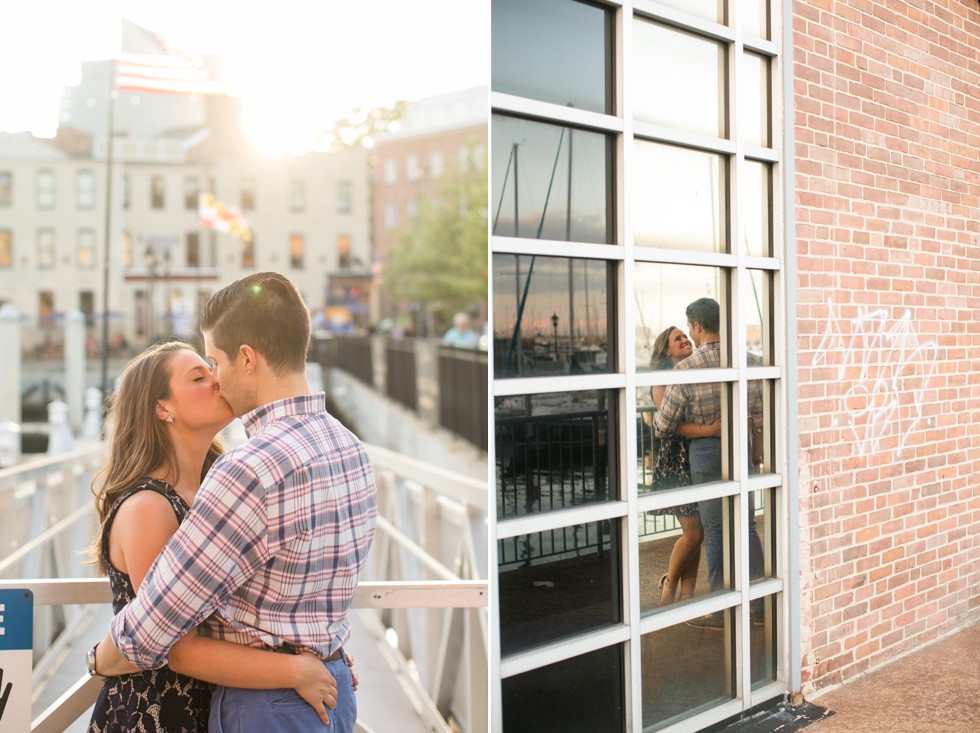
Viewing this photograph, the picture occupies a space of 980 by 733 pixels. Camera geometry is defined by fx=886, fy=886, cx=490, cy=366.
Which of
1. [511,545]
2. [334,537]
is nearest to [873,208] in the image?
[511,545]

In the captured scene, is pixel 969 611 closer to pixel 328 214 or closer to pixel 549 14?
pixel 549 14

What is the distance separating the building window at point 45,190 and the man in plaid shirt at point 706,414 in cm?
7318

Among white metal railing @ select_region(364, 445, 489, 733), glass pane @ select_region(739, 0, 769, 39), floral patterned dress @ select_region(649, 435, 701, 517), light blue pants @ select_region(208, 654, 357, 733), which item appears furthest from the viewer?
white metal railing @ select_region(364, 445, 489, 733)

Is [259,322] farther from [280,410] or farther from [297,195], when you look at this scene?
[297,195]

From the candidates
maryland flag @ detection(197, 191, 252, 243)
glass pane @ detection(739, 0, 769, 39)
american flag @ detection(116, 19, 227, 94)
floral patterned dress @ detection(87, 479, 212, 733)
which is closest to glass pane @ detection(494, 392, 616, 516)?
floral patterned dress @ detection(87, 479, 212, 733)

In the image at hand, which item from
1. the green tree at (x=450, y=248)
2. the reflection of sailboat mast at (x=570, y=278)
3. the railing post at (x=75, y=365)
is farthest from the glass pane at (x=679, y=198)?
the green tree at (x=450, y=248)

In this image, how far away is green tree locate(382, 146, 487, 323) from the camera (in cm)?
5575

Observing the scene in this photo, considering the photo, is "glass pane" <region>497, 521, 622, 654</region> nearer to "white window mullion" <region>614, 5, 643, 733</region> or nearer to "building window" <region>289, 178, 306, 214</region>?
"white window mullion" <region>614, 5, 643, 733</region>

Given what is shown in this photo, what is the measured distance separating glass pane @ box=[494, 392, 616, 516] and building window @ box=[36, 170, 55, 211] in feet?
241

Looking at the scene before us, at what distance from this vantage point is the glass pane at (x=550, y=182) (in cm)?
307

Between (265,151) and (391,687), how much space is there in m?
67.7

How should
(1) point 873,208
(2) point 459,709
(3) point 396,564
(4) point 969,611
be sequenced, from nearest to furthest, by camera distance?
1. (1) point 873,208
2. (4) point 969,611
3. (2) point 459,709
4. (3) point 396,564

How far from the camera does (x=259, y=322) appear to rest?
6.90ft

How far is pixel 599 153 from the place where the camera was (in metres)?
3.38
